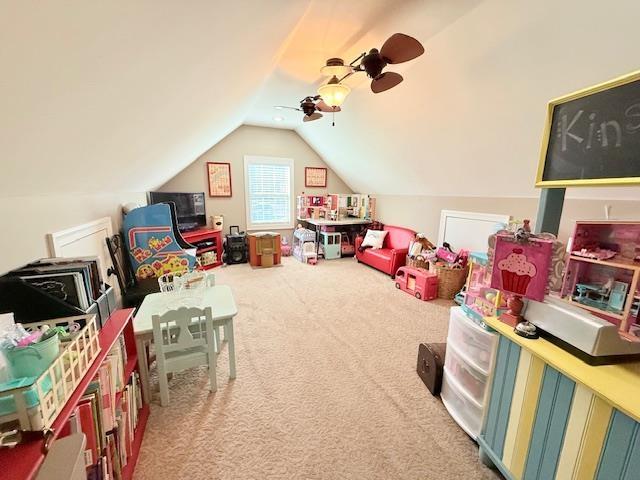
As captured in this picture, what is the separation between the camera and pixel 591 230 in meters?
2.24

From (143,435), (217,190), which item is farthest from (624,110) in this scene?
(217,190)

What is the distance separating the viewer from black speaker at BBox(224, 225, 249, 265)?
4832 mm

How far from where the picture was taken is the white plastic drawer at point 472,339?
138 cm

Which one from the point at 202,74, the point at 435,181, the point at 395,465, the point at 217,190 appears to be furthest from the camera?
the point at 217,190

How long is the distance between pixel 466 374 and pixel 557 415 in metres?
0.57

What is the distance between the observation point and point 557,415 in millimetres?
993

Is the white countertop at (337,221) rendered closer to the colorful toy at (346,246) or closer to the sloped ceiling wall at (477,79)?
the colorful toy at (346,246)

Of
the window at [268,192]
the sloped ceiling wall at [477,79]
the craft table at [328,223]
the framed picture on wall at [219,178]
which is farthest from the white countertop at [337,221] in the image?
the framed picture on wall at [219,178]

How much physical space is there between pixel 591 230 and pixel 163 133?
3.76 meters

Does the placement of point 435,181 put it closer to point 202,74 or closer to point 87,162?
point 202,74

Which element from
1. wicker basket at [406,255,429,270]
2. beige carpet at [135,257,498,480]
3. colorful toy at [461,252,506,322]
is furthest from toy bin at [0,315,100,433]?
wicker basket at [406,255,429,270]

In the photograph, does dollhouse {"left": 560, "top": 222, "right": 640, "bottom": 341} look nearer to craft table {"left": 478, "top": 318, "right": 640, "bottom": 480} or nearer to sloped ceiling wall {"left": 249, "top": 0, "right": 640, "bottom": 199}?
sloped ceiling wall {"left": 249, "top": 0, "right": 640, "bottom": 199}

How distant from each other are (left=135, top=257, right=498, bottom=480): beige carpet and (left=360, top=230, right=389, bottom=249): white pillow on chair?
2.06 meters

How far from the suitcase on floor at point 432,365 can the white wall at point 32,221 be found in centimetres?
239
